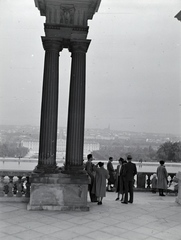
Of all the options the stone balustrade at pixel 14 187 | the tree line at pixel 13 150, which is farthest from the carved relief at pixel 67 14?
the tree line at pixel 13 150

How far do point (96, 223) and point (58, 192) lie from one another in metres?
1.76

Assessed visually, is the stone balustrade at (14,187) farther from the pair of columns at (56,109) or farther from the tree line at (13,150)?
the tree line at (13,150)

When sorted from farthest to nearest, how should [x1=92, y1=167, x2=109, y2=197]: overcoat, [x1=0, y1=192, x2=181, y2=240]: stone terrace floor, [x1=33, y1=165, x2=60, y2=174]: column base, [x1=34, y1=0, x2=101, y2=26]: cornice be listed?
[x1=92, y1=167, x2=109, y2=197]: overcoat < [x1=34, y1=0, x2=101, y2=26]: cornice < [x1=33, y1=165, x2=60, y2=174]: column base < [x1=0, y1=192, x2=181, y2=240]: stone terrace floor

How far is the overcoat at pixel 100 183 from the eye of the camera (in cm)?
991

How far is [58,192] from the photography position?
8.91 metres

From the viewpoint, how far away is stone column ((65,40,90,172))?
31.1 ft

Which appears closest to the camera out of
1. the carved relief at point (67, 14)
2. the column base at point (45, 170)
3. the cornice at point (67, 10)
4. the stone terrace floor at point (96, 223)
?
the stone terrace floor at point (96, 223)

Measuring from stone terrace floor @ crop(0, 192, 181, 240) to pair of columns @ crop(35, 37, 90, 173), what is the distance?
1.45m

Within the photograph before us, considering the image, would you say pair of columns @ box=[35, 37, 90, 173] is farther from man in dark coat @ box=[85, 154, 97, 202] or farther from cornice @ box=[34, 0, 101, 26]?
man in dark coat @ box=[85, 154, 97, 202]

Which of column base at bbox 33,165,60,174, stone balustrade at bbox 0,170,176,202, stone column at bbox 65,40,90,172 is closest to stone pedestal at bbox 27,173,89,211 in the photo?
column base at bbox 33,165,60,174

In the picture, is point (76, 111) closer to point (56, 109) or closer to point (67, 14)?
point (56, 109)

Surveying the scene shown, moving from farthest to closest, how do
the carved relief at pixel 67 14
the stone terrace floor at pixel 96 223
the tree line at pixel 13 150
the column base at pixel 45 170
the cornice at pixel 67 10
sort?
the tree line at pixel 13 150, the carved relief at pixel 67 14, the cornice at pixel 67 10, the column base at pixel 45 170, the stone terrace floor at pixel 96 223

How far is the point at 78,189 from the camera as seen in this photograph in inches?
353

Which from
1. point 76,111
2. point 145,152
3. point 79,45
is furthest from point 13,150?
point 79,45
